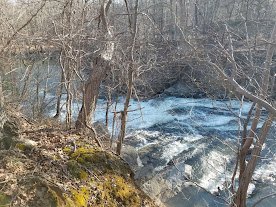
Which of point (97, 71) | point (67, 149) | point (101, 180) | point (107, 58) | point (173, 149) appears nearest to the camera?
point (101, 180)

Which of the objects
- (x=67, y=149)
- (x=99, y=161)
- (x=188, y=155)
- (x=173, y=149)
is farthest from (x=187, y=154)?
(x=67, y=149)

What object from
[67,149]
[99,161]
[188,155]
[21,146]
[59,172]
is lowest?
[188,155]

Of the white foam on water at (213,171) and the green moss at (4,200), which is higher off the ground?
the green moss at (4,200)

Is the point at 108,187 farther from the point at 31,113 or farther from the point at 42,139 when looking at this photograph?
the point at 31,113

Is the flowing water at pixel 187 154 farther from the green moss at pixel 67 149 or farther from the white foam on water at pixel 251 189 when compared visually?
the green moss at pixel 67 149

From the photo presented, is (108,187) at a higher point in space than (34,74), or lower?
lower

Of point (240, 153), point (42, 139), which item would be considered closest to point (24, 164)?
point (42, 139)

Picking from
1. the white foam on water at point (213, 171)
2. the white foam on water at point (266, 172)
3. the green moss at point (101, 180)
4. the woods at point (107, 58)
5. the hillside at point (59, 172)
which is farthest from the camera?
the white foam on water at point (266, 172)

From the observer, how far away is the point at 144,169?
991 cm

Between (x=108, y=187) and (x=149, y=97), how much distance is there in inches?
490

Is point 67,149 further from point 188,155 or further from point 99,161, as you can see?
point 188,155

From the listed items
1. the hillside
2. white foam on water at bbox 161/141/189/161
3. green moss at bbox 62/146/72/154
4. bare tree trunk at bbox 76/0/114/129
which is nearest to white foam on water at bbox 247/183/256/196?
white foam on water at bbox 161/141/189/161

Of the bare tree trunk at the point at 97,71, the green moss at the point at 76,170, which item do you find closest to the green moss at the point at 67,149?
the green moss at the point at 76,170

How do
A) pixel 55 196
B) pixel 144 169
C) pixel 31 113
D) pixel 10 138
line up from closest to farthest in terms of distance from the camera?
1. pixel 55 196
2. pixel 10 138
3. pixel 144 169
4. pixel 31 113
